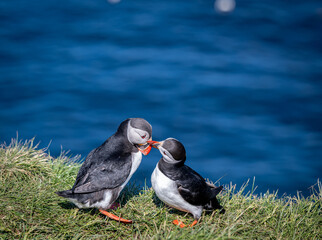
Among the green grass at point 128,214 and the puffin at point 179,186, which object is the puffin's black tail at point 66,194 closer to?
the green grass at point 128,214

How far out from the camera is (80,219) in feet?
15.0

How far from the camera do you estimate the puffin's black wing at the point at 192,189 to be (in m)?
4.41

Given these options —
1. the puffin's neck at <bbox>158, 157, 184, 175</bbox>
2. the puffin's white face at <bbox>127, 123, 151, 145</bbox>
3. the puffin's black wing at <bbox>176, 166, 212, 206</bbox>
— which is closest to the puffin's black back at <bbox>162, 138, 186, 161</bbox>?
the puffin's neck at <bbox>158, 157, 184, 175</bbox>

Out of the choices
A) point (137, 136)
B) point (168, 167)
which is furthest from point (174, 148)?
point (137, 136)

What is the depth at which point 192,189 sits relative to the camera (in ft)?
14.5

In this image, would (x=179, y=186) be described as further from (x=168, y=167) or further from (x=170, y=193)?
(x=168, y=167)

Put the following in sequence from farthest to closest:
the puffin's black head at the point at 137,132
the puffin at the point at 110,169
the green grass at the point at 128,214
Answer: the puffin's black head at the point at 137,132, the puffin at the point at 110,169, the green grass at the point at 128,214

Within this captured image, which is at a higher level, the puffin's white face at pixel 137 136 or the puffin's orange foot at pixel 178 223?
the puffin's white face at pixel 137 136

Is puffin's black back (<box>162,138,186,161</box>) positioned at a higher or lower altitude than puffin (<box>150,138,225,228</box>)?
higher

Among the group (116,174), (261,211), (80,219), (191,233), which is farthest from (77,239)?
(261,211)

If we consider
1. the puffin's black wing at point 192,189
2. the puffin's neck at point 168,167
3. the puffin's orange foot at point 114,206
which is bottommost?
the puffin's orange foot at point 114,206

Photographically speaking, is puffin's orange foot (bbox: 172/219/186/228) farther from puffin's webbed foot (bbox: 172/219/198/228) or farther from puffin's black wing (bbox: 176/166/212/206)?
puffin's black wing (bbox: 176/166/212/206)

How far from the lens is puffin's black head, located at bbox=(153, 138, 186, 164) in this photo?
4.30 metres

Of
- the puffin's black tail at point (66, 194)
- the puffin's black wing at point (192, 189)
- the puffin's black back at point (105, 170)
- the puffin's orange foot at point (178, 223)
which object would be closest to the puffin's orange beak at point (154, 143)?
the puffin's black back at point (105, 170)
